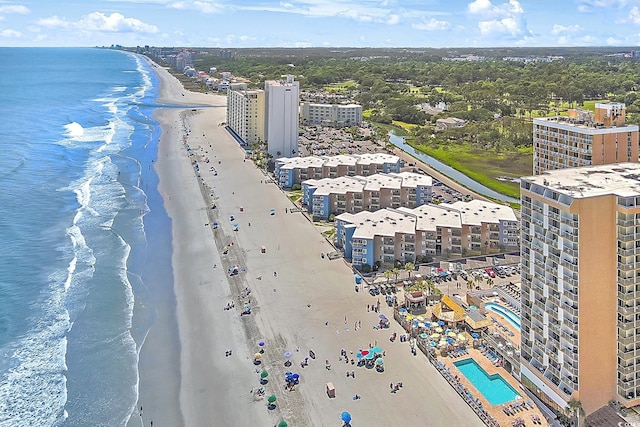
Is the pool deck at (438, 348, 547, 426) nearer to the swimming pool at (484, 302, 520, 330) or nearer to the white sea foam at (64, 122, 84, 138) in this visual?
the swimming pool at (484, 302, 520, 330)

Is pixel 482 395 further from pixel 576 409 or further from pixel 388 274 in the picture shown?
pixel 388 274

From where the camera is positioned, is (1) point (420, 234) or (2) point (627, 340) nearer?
(2) point (627, 340)

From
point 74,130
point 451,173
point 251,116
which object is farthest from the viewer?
point 74,130

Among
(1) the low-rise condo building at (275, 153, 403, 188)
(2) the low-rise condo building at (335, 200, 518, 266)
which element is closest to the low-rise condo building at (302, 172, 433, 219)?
(2) the low-rise condo building at (335, 200, 518, 266)

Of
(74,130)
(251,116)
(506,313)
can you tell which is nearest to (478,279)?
(506,313)

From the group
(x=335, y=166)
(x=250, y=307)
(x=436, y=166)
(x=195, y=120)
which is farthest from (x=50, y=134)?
(x=250, y=307)

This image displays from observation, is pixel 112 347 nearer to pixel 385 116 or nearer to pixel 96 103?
pixel 385 116
